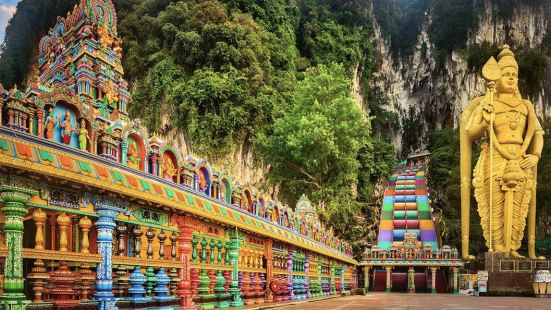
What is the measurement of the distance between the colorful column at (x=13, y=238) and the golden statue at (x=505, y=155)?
14.7m

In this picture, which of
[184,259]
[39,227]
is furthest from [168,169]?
[39,227]

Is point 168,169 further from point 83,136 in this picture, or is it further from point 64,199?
point 64,199

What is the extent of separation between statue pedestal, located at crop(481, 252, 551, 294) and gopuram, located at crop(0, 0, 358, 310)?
8.08 m

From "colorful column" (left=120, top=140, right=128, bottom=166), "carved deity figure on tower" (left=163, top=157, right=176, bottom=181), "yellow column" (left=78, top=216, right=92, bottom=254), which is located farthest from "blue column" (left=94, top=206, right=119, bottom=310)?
"carved deity figure on tower" (left=163, top=157, right=176, bottom=181)

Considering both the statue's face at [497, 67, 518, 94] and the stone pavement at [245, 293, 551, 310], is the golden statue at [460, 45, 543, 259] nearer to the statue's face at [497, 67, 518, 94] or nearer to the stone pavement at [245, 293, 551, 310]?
the statue's face at [497, 67, 518, 94]

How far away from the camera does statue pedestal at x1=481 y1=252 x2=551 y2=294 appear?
1541cm

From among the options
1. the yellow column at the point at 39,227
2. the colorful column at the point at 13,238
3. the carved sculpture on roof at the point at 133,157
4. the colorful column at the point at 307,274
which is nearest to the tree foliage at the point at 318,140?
the colorful column at the point at 307,274

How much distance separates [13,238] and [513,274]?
1448 cm

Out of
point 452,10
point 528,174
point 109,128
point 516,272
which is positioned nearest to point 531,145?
point 528,174

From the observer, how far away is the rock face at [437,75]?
49562 mm

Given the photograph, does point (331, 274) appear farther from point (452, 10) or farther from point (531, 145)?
point (452, 10)

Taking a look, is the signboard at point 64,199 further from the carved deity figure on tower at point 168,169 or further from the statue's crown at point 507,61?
the statue's crown at point 507,61

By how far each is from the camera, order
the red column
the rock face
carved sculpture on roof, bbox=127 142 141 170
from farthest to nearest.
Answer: the rock face < the red column < carved sculpture on roof, bbox=127 142 141 170

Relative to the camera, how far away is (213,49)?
2678 cm
